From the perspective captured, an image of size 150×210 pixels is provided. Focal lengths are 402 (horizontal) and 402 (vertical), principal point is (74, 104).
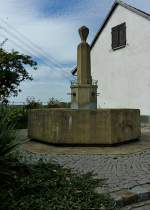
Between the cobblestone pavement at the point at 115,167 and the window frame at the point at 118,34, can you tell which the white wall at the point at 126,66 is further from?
the cobblestone pavement at the point at 115,167

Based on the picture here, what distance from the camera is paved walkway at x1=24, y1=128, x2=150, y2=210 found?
6402 mm

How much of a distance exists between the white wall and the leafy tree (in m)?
4.78

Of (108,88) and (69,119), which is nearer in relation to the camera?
(69,119)

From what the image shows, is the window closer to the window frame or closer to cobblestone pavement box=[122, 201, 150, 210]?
the window frame

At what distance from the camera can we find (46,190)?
579 cm

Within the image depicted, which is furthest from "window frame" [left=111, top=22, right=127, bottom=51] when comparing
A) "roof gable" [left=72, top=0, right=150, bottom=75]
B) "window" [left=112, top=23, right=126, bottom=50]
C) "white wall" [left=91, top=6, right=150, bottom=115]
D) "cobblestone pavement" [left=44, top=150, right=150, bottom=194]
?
"cobblestone pavement" [left=44, top=150, right=150, bottom=194]

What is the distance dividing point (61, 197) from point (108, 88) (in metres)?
18.6

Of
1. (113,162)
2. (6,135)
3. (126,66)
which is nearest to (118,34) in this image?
(126,66)

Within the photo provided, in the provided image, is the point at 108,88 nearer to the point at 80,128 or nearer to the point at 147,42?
the point at 147,42

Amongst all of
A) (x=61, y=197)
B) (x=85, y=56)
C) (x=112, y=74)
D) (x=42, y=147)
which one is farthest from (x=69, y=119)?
(x=112, y=74)

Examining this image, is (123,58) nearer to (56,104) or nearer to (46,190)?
(56,104)

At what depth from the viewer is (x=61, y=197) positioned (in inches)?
217

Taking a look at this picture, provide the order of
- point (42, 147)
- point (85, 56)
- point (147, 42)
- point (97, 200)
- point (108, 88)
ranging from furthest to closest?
point (108, 88)
point (147, 42)
point (85, 56)
point (42, 147)
point (97, 200)

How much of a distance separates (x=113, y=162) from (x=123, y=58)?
14.7 metres
